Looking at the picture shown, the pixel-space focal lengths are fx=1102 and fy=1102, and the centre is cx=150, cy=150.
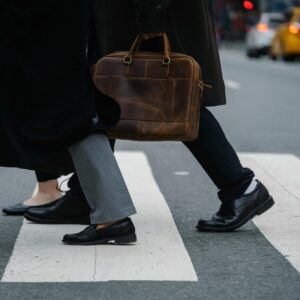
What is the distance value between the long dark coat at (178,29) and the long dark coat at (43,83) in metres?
0.41

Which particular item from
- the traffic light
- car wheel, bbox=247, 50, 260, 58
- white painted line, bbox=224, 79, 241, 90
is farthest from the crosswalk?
car wheel, bbox=247, 50, 260, 58

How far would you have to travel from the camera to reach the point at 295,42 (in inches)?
1160

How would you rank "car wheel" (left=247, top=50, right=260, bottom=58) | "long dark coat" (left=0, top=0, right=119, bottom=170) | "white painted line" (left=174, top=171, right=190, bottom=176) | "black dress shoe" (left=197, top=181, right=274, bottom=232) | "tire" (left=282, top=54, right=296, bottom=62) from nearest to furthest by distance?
"long dark coat" (left=0, top=0, right=119, bottom=170)
"black dress shoe" (left=197, top=181, right=274, bottom=232)
"white painted line" (left=174, top=171, right=190, bottom=176)
"tire" (left=282, top=54, right=296, bottom=62)
"car wheel" (left=247, top=50, right=260, bottom=58)

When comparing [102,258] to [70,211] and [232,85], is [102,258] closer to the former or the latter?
[70,211]

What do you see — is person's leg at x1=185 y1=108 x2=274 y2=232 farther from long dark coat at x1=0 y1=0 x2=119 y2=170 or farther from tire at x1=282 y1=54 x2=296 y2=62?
tire at x1=282 y1=54 x2=296 y2=62

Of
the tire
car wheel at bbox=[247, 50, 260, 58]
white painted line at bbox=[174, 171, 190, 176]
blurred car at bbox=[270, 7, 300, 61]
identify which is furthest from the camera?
car wheel at bbox=[247, 50, 260, 58]

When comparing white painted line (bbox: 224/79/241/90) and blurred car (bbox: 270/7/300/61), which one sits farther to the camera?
blurred car (bbox: 270/7/300/61)

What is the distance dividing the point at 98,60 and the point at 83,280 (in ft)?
4.11

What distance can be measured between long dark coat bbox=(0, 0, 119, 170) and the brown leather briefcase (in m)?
0.31

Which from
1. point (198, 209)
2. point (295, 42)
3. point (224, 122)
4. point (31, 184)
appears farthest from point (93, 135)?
point (295, 42)

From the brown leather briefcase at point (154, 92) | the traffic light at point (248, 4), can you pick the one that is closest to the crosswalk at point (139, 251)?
the brown leather briefcase at point (154, 92)

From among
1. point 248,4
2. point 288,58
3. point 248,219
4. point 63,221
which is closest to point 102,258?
point 63,221

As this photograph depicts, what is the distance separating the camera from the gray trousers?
437 cm

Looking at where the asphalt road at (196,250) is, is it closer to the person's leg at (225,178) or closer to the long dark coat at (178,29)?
the person's leg at (225,178)
